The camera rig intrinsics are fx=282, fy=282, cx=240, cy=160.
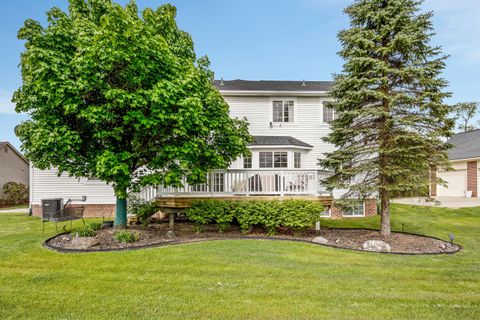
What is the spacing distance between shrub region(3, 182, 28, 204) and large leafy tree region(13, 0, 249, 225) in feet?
68.3

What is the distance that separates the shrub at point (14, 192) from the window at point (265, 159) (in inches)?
891

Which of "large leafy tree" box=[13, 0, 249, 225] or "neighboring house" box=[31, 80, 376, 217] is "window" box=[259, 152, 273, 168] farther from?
"large leafy tree" box=[13, 0, 249, 225]

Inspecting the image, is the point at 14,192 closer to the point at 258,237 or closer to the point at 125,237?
the point at 125,237

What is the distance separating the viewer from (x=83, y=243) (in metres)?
7.03

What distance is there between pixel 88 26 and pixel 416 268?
940cm

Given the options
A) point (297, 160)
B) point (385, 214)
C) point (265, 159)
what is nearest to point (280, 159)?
point (265, 159)

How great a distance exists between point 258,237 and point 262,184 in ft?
5.98

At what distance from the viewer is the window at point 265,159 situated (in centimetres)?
1344

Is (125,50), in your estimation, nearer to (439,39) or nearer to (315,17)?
(439,39)

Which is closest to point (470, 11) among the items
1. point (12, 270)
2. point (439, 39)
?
point (439, 39)

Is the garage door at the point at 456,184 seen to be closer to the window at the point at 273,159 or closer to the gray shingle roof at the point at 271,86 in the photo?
the gray shingle roof at the point at 271,86

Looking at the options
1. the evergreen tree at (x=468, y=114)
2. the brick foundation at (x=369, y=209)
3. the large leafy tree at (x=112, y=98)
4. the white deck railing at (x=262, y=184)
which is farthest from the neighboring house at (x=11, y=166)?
the evergreen tree at (x=468, y=114)

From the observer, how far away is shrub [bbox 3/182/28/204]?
23703 millimetres

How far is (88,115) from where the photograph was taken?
6613 millimetres
